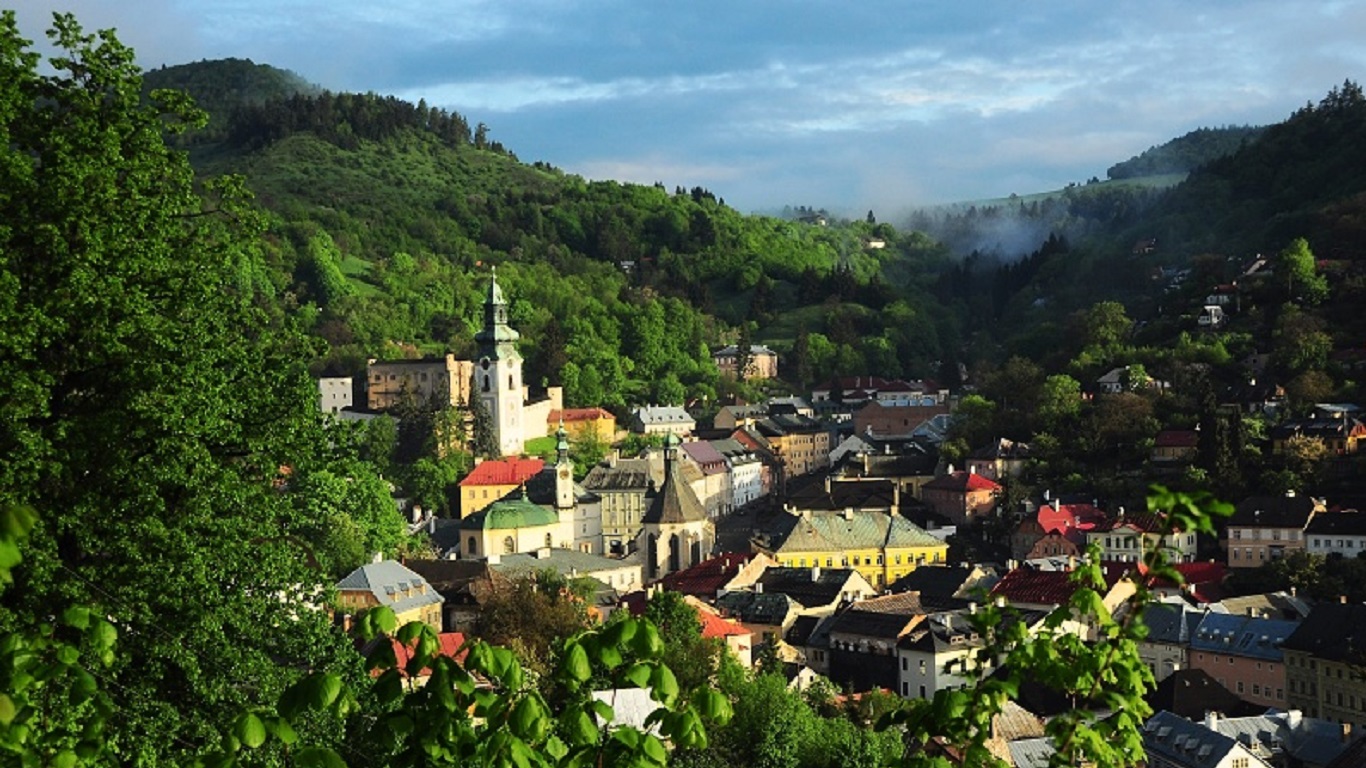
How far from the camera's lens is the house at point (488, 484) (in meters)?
74.9

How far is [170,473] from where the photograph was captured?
40.4ft

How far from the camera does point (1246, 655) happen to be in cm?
4597

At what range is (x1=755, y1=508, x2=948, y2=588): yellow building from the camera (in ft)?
217

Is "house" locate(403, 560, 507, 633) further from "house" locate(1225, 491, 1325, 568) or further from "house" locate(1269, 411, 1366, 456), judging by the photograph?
"house" locate(1269, 411, 1366, 456)

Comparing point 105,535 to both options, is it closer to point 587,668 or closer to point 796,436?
point 587,668

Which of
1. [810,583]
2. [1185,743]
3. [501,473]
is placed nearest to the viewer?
[1185,743]

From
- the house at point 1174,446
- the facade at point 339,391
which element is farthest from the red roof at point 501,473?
the house at point 1174,446

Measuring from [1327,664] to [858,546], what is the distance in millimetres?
25439

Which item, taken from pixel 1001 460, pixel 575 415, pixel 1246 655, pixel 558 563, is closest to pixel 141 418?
pixel 1246 655

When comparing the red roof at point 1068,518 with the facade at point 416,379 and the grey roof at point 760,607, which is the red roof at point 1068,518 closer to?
the grey roof at point 760,607

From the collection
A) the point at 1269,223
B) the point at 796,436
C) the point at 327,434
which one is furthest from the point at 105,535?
the point at 1269,223

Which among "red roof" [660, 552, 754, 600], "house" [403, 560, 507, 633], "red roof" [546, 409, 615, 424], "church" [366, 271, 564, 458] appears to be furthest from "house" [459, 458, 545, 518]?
"house" [403, 560, 507, 633]

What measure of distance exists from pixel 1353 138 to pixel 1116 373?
4798cm

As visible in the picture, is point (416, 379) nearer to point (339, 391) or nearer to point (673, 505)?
point (339, 391)
